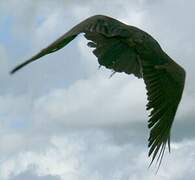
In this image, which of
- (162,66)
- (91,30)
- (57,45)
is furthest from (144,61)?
(57,45)

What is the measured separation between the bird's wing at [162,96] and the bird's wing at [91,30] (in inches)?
34.8

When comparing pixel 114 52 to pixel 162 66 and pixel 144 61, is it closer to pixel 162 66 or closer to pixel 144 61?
pixel 144 61

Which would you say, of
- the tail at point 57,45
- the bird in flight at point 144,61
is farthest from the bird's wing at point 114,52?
the tail at point 57,45

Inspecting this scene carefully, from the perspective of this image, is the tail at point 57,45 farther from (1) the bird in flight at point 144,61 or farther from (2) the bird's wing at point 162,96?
(2) the bird's wing at point 162,96

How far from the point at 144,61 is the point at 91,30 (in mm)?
1374

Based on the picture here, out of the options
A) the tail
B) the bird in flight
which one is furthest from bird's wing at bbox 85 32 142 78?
the tail

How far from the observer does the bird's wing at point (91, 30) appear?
5.29 meters

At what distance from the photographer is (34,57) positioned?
506 centimetres

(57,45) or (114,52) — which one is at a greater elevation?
(114,52)

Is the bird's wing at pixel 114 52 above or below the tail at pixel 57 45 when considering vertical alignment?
above

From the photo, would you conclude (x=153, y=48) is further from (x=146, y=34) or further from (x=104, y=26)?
(x=104, y=26)

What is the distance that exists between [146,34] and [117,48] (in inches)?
22.7

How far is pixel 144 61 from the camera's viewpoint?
7.05 m

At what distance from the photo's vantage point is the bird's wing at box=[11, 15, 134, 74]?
5.29 meters
